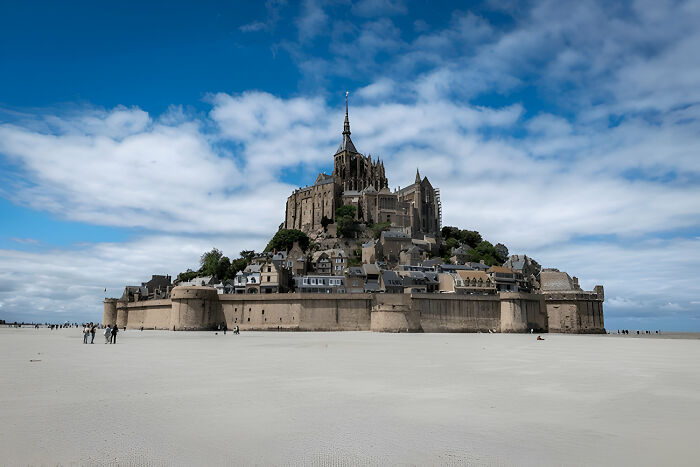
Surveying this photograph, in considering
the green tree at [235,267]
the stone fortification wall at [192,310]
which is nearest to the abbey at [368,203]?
the green tree at [235,267]

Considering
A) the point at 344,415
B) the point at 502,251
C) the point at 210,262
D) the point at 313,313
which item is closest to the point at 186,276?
the point at 210,262

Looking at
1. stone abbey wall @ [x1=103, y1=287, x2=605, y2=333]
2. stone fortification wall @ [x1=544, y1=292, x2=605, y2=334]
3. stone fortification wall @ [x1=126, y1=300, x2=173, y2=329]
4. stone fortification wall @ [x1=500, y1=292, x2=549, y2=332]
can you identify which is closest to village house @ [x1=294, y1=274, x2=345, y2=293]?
stone abbey wall @ [x1=103, y1=287, x2=605, y2=333]

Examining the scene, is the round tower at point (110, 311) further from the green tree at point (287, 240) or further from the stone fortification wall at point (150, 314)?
the green tree at point (287, 240)

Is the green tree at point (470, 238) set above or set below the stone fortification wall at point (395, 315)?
above

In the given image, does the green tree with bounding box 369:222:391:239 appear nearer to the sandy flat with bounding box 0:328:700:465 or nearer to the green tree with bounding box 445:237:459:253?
the green tree with bounding box 445:237:459:253

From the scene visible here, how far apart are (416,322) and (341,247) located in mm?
41343

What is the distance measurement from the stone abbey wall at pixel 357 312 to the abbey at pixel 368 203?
40.9m

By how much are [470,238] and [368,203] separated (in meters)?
23.9

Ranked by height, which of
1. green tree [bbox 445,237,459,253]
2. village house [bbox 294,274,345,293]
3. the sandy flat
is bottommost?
the sandy flat

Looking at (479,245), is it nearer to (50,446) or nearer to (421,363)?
(421,363)

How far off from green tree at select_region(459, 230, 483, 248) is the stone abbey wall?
143 feet

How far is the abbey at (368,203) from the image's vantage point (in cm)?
10788

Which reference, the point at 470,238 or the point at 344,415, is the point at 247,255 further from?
the point at 344,415

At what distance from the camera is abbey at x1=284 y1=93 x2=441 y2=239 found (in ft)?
354
